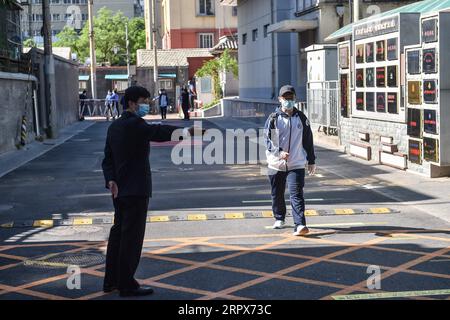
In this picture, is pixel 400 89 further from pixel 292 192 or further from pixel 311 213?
pixel 292 192

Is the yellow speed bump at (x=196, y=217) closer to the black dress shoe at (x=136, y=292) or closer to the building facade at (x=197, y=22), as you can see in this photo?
the black dress shoe at (x=136, y=292)

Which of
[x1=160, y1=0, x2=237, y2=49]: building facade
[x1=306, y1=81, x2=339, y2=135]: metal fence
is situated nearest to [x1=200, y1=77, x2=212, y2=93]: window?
[x1=160, y1=0, x2=237, y2=49]: building facade

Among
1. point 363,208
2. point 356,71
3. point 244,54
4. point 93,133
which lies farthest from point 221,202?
point 244,54

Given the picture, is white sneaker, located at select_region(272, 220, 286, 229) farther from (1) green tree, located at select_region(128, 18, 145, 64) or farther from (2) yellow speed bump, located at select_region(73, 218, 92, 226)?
(1) green tree, located at select_region(128, 18, 145, 64)

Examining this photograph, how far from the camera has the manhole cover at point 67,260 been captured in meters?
7.98

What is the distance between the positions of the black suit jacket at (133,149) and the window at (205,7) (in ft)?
206

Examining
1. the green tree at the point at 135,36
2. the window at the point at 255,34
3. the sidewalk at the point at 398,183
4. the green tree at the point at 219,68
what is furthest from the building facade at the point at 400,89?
the green tree at the point at 135,36

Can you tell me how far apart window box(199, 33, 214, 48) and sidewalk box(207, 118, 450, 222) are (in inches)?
2076

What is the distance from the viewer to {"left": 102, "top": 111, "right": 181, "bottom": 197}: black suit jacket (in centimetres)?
664

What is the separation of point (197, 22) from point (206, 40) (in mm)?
1873

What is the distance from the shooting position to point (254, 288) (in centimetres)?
689

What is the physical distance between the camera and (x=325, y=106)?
22.5 meters

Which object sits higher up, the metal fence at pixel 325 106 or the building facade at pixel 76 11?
the building facade at pixel 76 11
